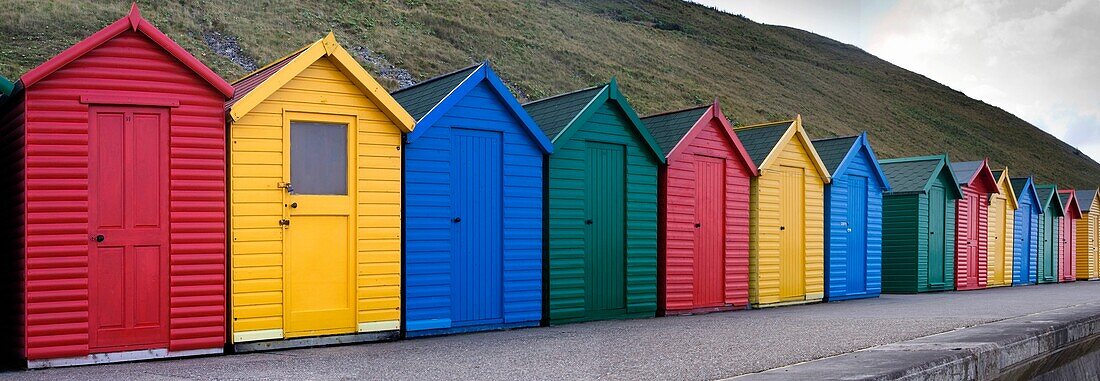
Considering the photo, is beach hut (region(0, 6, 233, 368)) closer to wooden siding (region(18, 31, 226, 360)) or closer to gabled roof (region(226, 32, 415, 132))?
wooden siding (region(18, 31, 226, 360))

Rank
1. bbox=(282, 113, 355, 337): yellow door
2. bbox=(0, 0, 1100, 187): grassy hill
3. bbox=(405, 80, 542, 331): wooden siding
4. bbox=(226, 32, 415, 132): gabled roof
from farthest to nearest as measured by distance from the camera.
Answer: bbox=(0, 0, 1100, 187): grassy hill, bbox=(405, 80, 542, 331): wooden siding, bbox=(282, 113, 355, 337): yellow door, bbox=(226, 32, 415, 132): gabled roof

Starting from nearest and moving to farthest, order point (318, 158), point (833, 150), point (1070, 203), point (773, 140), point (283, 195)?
point (283, 195) < point (318, 158) < point (773, 140) < point (833, 150) < point (1070, 203)

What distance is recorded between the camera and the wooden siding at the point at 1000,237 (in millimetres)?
26000

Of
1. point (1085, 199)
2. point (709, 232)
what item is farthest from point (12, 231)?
A: point (1085, 199)

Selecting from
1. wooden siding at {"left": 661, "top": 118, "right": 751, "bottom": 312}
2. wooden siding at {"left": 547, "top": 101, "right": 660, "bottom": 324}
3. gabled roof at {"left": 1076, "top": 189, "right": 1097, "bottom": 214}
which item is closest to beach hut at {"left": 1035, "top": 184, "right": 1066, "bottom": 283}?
gabled roof at {"left": 1076, "top": 189, "right": 1097, "bottom": 214}

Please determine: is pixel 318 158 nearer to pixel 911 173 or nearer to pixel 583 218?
pixel 583 218

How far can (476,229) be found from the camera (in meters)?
12.4

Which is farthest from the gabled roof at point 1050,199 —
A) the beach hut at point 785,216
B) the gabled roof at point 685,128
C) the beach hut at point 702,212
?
the gabled roof at point 685,128

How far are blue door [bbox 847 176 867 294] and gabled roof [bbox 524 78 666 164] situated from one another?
21.5 ft

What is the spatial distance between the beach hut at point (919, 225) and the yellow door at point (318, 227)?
49.8 feet

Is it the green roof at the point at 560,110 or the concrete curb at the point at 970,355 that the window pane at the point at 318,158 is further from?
the concrete curb at the point at 970,355

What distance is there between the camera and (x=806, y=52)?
10325 centimetres

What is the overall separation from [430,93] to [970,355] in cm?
785

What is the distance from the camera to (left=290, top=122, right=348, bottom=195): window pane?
10.7 m
